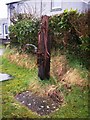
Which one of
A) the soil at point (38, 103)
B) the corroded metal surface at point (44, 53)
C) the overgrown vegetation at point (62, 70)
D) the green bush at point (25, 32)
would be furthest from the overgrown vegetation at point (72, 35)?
the soil at point (38, 103)

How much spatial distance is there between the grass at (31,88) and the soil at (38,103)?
0.33 ft

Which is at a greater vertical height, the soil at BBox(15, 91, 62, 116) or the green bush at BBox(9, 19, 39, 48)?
the green bush at BBox(9, 19, 39, 48)

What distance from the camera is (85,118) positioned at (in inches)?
136

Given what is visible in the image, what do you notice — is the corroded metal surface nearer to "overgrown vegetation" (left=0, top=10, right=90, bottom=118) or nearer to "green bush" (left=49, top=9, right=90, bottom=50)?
"overgrown vegetation" (left=0, top=10, right=90, bottom=118)

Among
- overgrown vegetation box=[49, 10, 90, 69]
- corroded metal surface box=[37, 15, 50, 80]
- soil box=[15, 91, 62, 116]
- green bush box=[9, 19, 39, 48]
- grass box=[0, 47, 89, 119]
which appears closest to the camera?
grass box=[0, 47, 89, 119]

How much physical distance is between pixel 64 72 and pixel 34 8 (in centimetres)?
519

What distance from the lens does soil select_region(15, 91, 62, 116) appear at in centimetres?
366

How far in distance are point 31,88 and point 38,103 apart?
66cm

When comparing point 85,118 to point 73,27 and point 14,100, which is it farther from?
point 73,27

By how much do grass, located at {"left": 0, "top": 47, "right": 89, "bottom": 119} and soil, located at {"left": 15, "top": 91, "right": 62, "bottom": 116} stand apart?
0.33 feet

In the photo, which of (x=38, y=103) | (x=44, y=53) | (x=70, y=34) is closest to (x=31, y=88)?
(x=38, y=103)

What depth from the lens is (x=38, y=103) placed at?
3.88 meters

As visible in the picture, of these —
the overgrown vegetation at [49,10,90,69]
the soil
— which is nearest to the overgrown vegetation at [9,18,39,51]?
the overgrown vegetation at [49,10,90,69]

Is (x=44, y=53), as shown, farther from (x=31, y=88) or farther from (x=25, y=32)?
(x=25, y=32)
